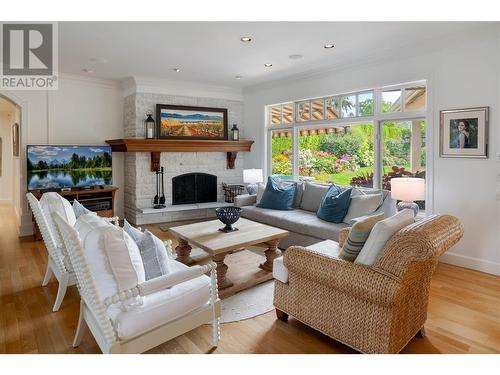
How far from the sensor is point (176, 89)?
6152 millimetres

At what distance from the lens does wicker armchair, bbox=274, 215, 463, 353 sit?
1858 mm

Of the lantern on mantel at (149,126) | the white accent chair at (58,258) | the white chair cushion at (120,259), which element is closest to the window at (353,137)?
the lantern on mantel at (149,126)

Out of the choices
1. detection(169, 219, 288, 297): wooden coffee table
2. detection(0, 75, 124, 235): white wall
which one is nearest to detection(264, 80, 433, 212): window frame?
detection(169, 219, 288, 297): wooden coffee table

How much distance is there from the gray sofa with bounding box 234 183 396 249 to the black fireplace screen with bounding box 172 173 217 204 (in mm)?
1806

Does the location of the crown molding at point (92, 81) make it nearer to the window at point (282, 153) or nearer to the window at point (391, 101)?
the window at point (282, 153)

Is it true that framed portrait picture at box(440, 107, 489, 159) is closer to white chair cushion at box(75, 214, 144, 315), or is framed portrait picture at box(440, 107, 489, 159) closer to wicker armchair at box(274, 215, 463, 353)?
wicker armchair at box(274, 215, 463, 353)

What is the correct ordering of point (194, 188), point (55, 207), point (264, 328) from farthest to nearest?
point (194, 188) < point (55, 207) < point (264, 328)

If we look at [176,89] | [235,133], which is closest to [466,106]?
[235,133]

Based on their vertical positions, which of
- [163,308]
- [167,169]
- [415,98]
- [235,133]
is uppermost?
[415,98]

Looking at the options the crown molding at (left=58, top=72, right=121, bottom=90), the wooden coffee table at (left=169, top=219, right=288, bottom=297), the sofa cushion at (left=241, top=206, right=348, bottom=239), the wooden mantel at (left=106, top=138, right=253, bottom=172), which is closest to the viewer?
the wooden coffee table at (left=169, top=219, right=288, bottom=297)

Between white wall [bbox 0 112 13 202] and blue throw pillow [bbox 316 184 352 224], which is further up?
white wall [bbox 0 112 13 202]

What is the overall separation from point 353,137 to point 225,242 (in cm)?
285

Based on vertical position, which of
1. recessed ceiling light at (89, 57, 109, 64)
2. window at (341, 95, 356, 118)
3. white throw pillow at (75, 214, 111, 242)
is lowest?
white throw pillow at (75, 214, 111, 242)

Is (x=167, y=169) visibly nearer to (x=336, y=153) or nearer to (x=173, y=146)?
(x=173, y=146)
